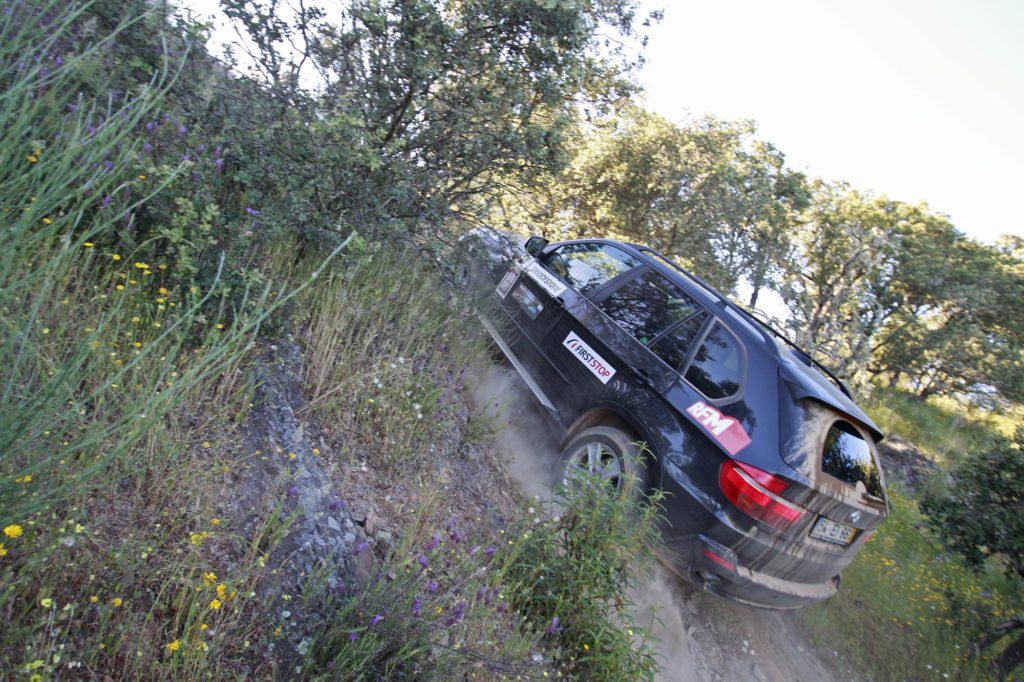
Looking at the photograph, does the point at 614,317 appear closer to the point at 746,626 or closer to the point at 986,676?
the point at 746,626

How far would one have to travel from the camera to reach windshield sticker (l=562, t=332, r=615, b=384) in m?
4.12

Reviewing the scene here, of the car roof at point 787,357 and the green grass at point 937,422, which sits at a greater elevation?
the green grass at point 937,422

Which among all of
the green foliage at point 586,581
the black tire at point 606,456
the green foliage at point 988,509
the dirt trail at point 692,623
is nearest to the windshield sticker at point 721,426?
the black tire at point 606,456

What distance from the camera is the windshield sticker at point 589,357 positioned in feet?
13.5

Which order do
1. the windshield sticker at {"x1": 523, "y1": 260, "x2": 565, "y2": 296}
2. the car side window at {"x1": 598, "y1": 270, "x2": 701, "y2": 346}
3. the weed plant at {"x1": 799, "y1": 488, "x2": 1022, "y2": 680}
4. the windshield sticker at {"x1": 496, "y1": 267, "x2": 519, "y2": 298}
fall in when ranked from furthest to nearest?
the windshield sticker at {"x1": 496, "y1": 267, "x2": 519, "y2": 298} → the windshield sticker at {"x1": 523, "y1": 260, "x2": 565, "y2": 296} → the weed plant at {"x1": 799, "y1": 488, "x2": 1022, "y2": 680} → the car side window at {"x1": 598, "y1": 270, "x2": 701, "y2": 346}

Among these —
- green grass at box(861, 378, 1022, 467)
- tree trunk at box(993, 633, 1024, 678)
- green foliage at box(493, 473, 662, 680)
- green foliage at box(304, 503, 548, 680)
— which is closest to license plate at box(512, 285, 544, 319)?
green foliage at box(493, 473, 662, 680)

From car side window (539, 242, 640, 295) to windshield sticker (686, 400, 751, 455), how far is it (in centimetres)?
150

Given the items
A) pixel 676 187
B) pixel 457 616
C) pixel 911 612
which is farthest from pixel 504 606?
pixel 676 187

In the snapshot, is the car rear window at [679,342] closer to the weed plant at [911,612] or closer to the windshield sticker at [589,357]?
the windshield sticker at [589,357]

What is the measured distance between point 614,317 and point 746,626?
245 cm

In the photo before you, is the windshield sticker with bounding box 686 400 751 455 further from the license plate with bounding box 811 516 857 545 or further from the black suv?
the license plate with bounding box 811 516 857 545

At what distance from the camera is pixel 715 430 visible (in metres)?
3.35

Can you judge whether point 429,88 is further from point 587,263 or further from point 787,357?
point 787,357

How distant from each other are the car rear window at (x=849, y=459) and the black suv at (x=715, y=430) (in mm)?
11
